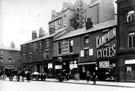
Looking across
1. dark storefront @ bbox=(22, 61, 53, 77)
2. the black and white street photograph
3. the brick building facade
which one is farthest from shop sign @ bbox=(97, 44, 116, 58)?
the brick building facade

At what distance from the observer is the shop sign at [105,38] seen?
86.2 feet

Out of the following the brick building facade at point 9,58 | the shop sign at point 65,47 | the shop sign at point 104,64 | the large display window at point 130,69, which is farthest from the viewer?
the brick building facade at point 9,58

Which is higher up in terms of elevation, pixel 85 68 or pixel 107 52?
pixel 107 52

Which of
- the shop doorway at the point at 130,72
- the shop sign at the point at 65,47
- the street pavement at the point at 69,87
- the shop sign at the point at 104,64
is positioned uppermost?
the shop sign at the point at 65,47

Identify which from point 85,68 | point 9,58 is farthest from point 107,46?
point 9,58

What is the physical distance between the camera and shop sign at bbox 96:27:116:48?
26.3m

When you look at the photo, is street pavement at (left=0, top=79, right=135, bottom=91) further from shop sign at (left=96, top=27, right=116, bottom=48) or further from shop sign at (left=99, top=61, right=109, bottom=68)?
shop sign at (left=96, top=27, right=116, bottom=48)

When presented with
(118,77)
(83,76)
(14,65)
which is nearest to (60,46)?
(83,76)

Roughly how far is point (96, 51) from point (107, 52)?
2.13 m

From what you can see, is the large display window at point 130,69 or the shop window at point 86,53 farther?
the shop window at point 86,53

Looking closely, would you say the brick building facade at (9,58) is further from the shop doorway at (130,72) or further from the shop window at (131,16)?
the shop window at (131,16)

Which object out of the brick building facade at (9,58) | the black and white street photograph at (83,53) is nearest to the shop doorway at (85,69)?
the black and white street photograph at (83,53)

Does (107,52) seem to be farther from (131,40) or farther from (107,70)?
(131,40)

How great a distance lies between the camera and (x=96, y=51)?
2870 centimetres
